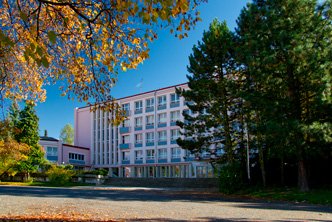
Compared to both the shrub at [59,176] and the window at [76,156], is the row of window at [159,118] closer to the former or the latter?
the window at [76,156]

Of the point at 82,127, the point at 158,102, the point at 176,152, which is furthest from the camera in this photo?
the point at 82,127

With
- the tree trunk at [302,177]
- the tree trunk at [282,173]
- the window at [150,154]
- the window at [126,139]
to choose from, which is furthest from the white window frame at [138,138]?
the tree trunk at [302,177]

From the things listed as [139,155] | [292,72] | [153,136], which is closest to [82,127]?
[139,155]

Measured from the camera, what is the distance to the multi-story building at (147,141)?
5334 centimetres

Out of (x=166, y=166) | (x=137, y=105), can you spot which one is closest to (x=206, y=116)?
(x=166, y=166)

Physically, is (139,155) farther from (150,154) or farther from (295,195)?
(295,195)

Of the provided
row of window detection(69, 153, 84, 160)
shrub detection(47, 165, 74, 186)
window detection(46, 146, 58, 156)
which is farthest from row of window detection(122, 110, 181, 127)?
shrub detection(47, 165, 74, 186)

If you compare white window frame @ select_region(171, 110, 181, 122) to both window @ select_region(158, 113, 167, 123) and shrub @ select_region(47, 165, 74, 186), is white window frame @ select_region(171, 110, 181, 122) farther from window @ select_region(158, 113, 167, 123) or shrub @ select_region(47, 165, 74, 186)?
shrub @ select_region(47, 165, 74, 186)

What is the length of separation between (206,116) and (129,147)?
3316 cm

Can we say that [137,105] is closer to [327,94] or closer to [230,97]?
[230,97]

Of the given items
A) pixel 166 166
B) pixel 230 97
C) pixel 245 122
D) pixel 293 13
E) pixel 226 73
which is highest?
pixel 293 13

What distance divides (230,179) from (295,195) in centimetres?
507

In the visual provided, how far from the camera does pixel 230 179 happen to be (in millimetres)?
24203

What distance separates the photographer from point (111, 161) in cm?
6288
